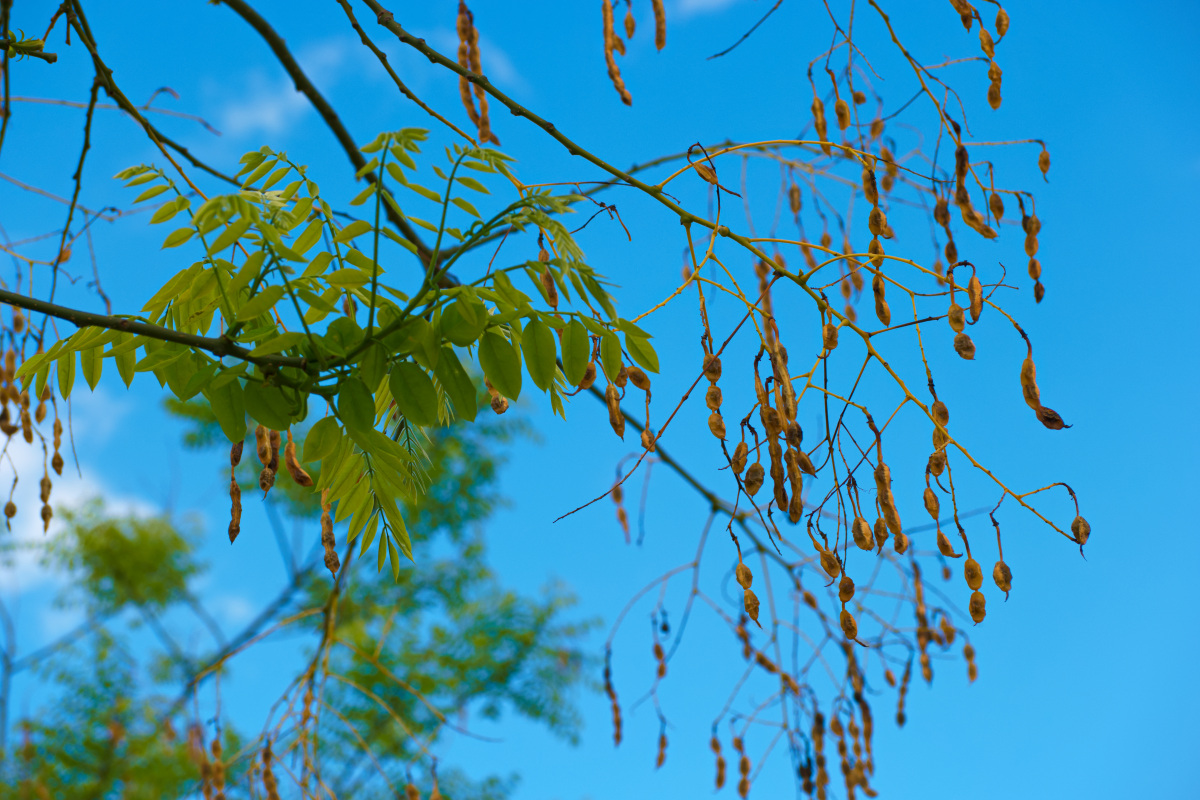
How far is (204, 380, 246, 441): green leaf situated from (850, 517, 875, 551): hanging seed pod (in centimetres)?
42

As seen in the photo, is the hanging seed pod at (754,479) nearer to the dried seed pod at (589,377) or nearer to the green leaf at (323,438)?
the dried seed pod at (589,377)

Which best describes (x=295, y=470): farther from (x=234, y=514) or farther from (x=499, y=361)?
(x=499, y=361)

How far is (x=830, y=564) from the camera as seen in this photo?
586 millimetres

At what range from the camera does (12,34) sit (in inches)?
30.5

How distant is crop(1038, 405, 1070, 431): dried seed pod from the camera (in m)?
0.56

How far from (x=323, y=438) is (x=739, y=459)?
0.29 meters

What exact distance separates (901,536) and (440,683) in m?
4.10

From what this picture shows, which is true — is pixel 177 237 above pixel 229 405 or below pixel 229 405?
above

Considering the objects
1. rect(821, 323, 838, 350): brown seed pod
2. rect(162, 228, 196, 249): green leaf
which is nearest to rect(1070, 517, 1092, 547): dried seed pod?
rect(821, 323, 838, 350): brown seed pod

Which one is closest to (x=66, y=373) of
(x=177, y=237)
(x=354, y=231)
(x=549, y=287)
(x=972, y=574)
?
(x=177, y=237)

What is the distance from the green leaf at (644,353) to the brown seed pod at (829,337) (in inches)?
A: 4.5

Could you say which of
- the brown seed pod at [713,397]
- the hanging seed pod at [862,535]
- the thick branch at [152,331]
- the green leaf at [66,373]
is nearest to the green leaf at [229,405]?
the thick branch at [152,331]

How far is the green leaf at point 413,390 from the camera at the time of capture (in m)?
0.55

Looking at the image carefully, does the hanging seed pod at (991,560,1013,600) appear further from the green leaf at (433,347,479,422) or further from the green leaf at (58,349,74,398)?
the green leaf at (58,349,74,398)
